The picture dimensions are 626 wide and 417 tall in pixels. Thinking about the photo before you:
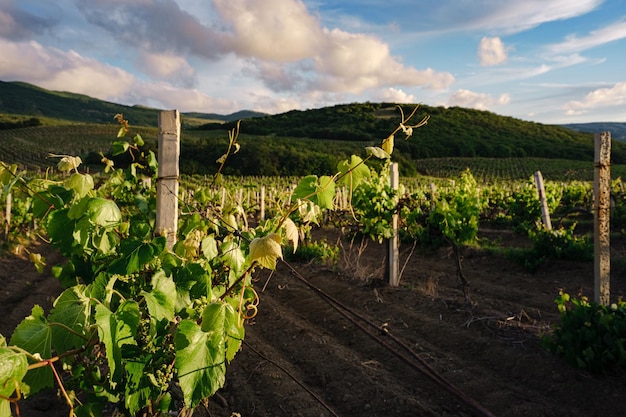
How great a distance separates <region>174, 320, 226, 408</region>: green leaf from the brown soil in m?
0.36

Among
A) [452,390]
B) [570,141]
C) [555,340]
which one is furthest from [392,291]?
[570,141]

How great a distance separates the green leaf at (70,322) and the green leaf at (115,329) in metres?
0.11

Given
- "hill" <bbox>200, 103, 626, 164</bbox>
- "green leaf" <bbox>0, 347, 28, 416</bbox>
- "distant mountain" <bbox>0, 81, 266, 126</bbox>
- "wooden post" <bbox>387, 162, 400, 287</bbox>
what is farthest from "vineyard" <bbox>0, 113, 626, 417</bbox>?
"distant mountain" <bbox>0, 81, 266, 126</bbox>

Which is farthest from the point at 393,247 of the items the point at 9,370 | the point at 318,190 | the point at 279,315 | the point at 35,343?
the point at 9,370

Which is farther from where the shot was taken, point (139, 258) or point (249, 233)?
point (249, 233)

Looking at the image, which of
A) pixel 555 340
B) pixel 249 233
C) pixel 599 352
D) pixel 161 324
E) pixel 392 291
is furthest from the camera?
pixel 392 291

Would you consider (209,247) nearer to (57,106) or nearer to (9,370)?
(9,370)

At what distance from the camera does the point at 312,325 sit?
5.45 m

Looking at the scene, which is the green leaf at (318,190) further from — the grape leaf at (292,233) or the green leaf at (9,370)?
the green leaf at (9,370)

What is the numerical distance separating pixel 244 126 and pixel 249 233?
301 feet

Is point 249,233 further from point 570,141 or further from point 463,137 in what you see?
point 570,141

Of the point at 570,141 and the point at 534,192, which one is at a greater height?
the point at 570,141

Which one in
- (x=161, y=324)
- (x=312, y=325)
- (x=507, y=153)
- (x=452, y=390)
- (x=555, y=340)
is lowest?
(x=312, y=325)

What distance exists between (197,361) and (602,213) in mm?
4083
